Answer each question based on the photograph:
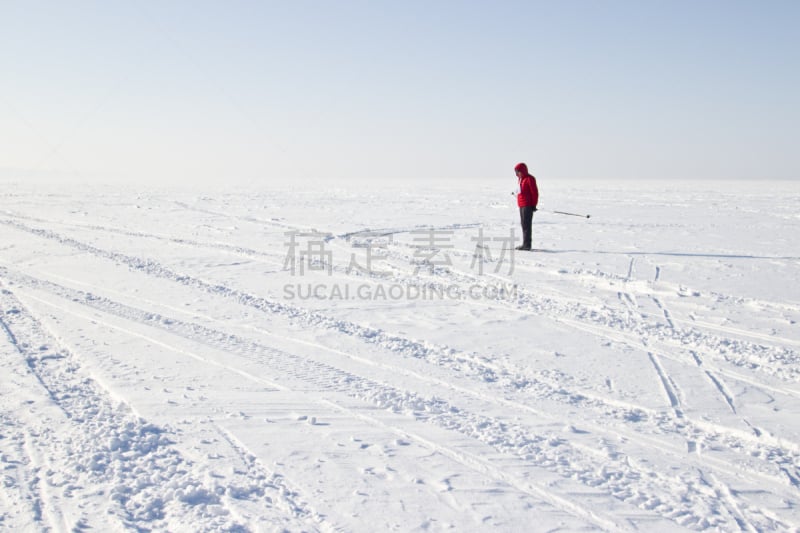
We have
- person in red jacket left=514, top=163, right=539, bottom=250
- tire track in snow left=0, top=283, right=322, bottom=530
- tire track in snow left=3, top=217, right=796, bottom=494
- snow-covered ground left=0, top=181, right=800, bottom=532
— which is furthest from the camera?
person in red jacket left=514, top=163, right=539, bottom=250

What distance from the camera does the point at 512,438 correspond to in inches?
157

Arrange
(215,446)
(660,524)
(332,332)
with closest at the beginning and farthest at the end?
(660,524) → (215,446) → (332,332)

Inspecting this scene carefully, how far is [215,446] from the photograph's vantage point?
381 centimetres

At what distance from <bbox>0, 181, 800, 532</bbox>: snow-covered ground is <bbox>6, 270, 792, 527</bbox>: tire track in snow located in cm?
2

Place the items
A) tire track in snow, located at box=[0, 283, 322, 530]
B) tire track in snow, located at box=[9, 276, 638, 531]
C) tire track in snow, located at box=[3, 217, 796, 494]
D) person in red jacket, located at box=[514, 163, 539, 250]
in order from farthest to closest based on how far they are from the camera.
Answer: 1. person in red jacket, located at box=[514, 163, 539, 250]
2. tire track in snow, located at box=[3, 217, 796, 494]
3. tire track in snow, located at box=[9, 276, 638, 531]
4. tire track in snow, located at box=[0, 283, 322, 530]

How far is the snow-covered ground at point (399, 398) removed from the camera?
320 centimetres

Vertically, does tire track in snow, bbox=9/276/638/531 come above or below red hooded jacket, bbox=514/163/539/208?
below

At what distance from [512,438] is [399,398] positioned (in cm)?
100

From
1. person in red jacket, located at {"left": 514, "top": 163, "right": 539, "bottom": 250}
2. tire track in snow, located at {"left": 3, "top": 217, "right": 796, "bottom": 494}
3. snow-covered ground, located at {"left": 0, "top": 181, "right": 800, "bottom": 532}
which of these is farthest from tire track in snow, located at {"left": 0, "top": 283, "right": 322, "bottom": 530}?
person in red jacket, located at {"left": 514, "top": 163, "right": 539, "bottom": 250}

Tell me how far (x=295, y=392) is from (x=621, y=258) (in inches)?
334

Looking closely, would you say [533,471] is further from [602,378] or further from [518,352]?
[518,352]

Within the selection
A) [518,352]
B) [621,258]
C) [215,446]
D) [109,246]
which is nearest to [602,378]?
[518,352]

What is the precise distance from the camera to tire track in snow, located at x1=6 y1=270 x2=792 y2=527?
130 inches

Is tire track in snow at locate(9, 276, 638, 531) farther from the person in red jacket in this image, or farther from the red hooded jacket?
the red hooded jacket
